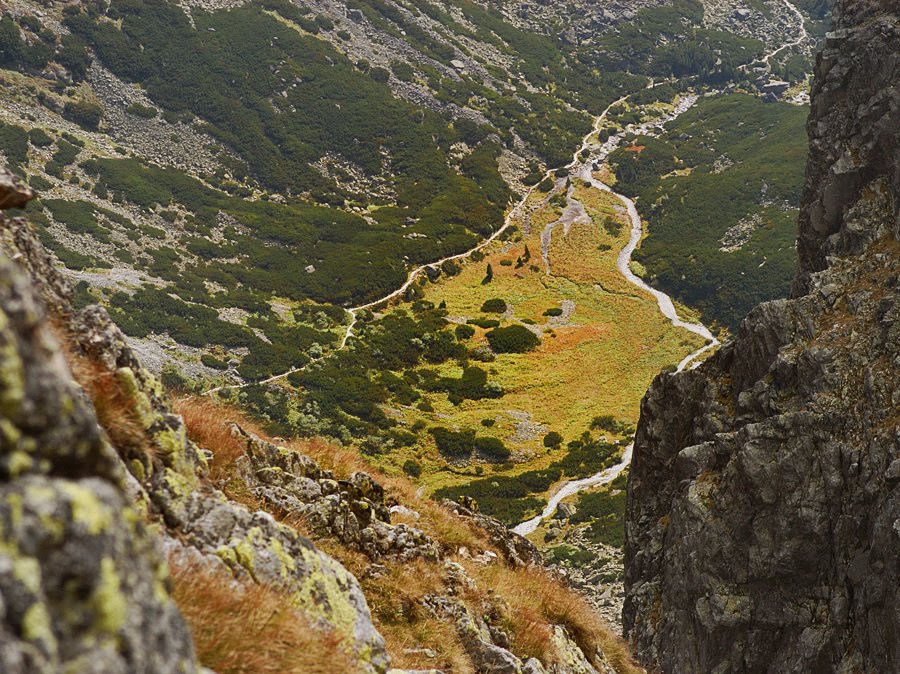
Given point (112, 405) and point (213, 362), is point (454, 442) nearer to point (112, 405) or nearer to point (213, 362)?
point (213, 362)

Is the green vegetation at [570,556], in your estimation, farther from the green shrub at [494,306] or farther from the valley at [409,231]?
the green shrub at [494,306]

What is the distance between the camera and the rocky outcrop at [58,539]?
10.3ft

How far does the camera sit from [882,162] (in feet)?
92.5

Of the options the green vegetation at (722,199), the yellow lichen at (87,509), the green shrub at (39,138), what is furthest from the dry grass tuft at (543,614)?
the green shrub at (39,138)

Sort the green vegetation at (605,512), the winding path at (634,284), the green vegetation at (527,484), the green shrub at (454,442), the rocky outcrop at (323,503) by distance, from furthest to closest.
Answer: the green shrub at (454,442)
the winding path at (634,284)
the green vegetation at (527,484)
the green vegetation at (605,512)
the rocky outcrop at (323,503)

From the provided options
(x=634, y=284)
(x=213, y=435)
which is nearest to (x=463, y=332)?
(x=634, y=284)

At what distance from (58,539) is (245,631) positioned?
10.2ft

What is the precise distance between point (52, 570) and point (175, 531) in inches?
175

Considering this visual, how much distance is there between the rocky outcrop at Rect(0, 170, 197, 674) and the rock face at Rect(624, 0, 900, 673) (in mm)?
18033

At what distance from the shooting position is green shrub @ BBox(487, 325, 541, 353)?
278ft

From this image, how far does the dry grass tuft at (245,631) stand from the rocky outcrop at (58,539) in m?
2.06

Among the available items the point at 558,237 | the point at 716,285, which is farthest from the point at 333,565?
the point at 558,237

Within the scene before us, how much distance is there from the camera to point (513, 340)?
85.8 meters

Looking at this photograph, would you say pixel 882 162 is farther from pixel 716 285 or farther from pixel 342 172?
pixel 342 172
